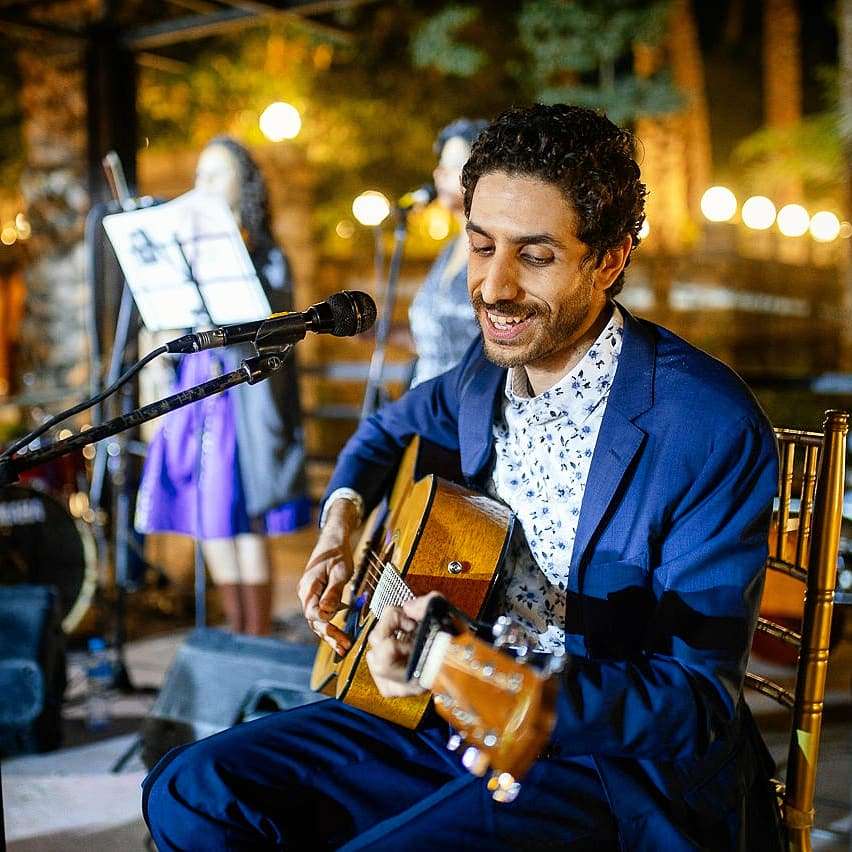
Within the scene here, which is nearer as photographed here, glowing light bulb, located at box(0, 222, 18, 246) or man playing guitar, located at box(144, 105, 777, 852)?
man playing guitar, located at box(144, 105, 777, 852)

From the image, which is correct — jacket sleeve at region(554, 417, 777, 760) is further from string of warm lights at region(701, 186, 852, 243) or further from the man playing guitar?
string of warm lights at region(701, 186, 852, 243)

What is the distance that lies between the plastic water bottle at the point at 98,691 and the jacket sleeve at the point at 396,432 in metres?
2.00

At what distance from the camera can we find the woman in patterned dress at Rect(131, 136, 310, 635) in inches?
146

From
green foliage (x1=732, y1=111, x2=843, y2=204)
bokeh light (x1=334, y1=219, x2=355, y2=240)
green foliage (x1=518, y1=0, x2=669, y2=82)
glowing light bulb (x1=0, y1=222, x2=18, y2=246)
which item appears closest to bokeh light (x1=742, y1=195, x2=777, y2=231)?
green foliage (x1=732, y1=111, x2=843, y2=204)

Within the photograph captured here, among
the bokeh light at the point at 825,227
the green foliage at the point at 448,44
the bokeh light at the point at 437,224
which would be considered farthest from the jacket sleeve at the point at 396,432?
the bokeh light at the point at 825,227

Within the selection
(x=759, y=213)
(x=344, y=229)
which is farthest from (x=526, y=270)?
(x=759, y=213)

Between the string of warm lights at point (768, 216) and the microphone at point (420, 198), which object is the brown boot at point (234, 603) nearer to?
the microphone at point (420, 198)

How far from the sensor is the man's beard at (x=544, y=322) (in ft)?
5.56

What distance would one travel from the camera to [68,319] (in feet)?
22.4

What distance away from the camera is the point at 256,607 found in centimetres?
393

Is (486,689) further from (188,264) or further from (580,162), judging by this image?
(188,264)

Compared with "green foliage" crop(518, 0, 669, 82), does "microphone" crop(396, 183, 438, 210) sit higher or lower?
lower

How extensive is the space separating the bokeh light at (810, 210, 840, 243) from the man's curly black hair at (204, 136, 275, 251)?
41.1ft

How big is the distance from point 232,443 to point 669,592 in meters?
2.52
